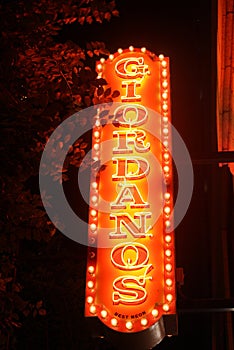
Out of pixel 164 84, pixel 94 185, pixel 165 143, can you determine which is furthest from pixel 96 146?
pixel 164 84

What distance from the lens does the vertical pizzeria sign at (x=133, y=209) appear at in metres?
6.45

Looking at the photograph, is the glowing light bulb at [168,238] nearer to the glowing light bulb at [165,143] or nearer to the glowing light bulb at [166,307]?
the glowing light bulb at [166,307]

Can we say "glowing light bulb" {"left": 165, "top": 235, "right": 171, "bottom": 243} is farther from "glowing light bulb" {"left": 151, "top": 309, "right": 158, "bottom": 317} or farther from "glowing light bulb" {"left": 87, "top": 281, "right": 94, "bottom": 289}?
"glowing light bulb" {"left": 87, "top": 281, "right": 94, "bottom": 289}

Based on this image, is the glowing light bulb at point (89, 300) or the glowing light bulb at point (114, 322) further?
the glowing light bulb at point (89, 300)

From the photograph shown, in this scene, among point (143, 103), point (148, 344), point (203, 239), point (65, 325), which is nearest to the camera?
point (148, 344)

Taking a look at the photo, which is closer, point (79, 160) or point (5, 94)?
point (5, 94)

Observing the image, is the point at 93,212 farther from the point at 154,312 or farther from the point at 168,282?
the point at 154,312

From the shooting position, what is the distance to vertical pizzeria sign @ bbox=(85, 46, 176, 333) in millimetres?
6445

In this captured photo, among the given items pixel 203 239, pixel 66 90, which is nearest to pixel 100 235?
pixel 66 90

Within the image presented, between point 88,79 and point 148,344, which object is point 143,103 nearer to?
point 88,79

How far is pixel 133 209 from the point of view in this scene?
23.4 ft

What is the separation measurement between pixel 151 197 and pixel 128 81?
7.62 feet

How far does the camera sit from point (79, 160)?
6.30 meters

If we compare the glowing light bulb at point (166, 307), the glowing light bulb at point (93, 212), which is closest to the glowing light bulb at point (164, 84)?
the glowing light bulb at point (93, 212)
